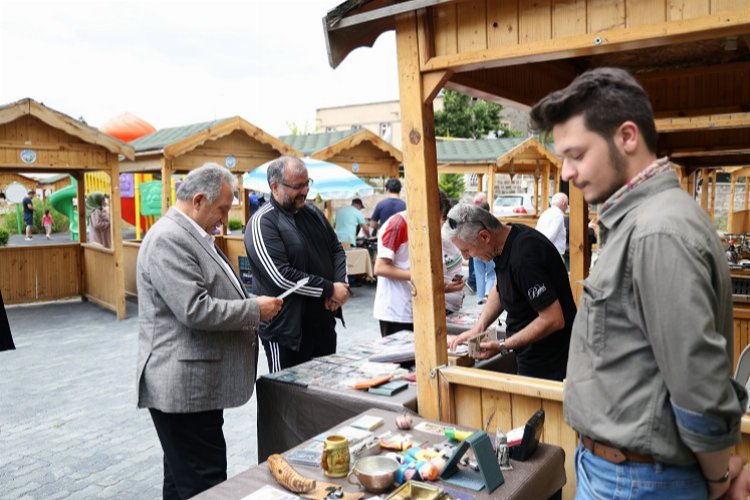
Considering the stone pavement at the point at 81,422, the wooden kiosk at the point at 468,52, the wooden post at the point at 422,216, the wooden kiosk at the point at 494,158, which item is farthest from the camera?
the wooden kiosk at the point at 494,158

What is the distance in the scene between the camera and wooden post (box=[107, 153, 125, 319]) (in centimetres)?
985

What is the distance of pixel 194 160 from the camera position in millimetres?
11977

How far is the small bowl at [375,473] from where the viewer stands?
217cm

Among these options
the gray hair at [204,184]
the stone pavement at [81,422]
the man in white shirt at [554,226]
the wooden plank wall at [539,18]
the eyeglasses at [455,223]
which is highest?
the wooden plank wall at [539,18]

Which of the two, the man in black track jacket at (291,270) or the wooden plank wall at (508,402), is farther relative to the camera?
the man in black track jacket at (291,270)

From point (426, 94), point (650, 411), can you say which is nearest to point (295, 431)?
point (426, 94)

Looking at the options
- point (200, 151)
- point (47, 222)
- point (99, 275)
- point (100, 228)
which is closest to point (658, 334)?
point (99, 275)

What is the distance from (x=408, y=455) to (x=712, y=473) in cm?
119

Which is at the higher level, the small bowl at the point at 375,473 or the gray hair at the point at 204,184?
the gray hair at the point at 204,184

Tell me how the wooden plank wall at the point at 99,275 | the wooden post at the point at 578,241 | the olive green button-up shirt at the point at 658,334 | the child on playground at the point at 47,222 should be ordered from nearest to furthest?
the olive green button-up shirt at the point at 658,334 → the wooden post at the point at 578,241 → the wooden plank wall at the point at 99,275 → the child on playground at the point at 47,222

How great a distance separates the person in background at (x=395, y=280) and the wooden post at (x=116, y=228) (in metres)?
6.26

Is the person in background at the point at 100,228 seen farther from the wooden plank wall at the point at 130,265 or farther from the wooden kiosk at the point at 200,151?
the wooden kiosk at the point at 200,151

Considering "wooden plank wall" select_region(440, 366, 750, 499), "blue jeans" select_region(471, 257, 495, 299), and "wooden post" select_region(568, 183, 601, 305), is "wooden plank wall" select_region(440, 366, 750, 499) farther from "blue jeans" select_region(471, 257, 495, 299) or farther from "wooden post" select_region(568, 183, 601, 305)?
"blue jeans" select_region(471, 257, 495, 299)

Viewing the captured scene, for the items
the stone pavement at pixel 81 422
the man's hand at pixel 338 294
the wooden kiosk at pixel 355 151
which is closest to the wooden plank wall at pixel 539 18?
the man's hand at pixel 338 294
